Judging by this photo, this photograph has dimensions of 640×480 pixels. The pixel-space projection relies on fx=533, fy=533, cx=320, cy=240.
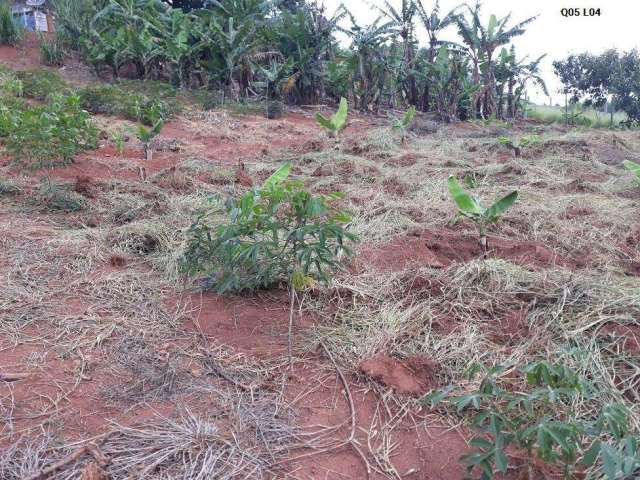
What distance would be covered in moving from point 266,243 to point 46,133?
321 centimetres

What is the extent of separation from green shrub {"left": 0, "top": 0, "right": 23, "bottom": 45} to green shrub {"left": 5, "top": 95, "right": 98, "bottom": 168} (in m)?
12.4

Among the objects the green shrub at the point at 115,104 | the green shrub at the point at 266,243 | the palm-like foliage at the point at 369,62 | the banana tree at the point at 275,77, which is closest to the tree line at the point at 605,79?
the palm-like foliage at the point at 369,62

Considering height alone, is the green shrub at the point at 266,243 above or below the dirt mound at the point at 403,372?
above

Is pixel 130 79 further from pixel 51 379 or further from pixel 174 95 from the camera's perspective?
pixel 51 379

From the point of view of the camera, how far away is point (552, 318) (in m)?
2.65

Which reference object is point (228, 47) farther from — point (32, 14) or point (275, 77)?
point (32, 14)

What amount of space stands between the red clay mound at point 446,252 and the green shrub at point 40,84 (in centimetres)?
849

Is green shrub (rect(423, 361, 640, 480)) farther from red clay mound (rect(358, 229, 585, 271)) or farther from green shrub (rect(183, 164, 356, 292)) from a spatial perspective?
red clay mound (rect(358, 229, 585, 271))

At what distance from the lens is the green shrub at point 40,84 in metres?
10.7

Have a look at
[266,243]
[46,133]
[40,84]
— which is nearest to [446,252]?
[266,243]

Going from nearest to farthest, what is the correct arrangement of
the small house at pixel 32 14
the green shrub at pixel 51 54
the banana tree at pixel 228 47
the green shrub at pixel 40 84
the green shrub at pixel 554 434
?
the green shrub at pixel 554 434 < the green shrub at pixel 40 84 < the banana tree at pixel 228 47 < the green shrub at pixel 51 54 < the small house at pixel 32 14

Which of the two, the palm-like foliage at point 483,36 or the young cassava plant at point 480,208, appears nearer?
the young cassava plant at point 480,208

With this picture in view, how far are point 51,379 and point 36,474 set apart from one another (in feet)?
2.07

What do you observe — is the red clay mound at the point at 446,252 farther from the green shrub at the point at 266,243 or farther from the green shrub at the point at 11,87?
the green shrub at the point at 11,87
